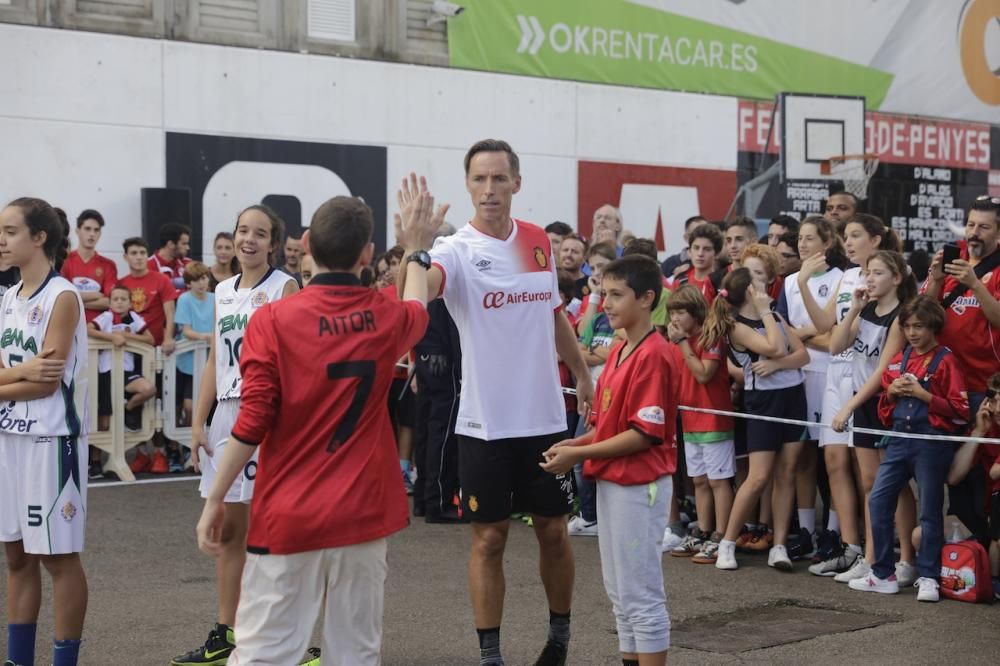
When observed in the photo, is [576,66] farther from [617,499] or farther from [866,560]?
[617,499]

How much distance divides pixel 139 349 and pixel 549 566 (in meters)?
7.42

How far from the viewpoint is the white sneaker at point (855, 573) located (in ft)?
25.5

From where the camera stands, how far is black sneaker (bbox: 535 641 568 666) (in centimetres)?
594

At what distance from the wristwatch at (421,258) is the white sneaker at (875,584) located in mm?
4023

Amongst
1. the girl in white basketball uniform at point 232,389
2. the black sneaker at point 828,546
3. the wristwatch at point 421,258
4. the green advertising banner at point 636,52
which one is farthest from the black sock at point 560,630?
the green advertising banner at point 636,52

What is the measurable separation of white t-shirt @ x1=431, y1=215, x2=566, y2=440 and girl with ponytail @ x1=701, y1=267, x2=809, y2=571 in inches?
113

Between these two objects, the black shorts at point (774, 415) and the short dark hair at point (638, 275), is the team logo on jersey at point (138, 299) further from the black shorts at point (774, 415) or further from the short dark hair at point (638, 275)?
the short dark hair at point (638, 275)

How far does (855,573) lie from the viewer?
25.6ft

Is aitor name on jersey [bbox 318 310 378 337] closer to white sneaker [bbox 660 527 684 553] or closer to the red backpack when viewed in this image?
the red backpack

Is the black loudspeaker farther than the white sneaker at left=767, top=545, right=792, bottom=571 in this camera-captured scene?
Yes

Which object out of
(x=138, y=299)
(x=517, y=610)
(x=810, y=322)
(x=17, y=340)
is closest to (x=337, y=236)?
(x=17, y=340)

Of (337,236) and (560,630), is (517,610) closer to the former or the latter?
(560,630)

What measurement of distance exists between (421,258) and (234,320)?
1499 mm

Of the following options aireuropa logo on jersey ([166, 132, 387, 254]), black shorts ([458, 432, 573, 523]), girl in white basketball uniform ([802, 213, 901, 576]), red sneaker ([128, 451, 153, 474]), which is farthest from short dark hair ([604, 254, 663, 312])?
aireuropa logo on jersey ([166, 132, 387, 254])
